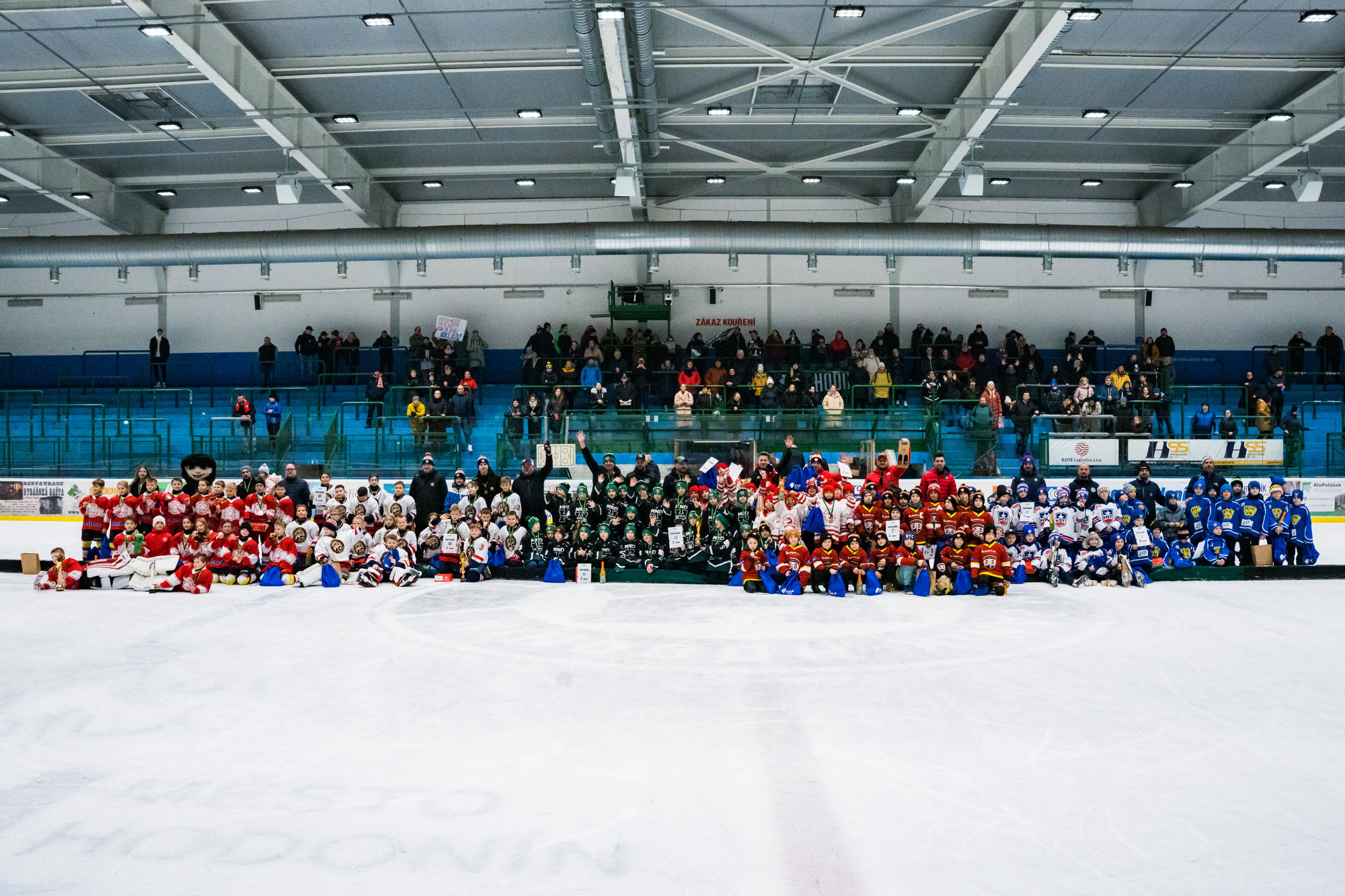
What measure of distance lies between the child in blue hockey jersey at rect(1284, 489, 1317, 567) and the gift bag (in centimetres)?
525

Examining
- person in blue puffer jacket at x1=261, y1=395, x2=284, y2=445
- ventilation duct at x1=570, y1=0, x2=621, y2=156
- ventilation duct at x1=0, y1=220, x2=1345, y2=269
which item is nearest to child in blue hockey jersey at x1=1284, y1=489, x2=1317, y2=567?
ventilation duct at x1=0, y1=220, x2=1345, y2=269

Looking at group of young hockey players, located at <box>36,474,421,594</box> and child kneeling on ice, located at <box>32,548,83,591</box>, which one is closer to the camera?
child kneeling on ice, located at <box>32,548,83,591</box>

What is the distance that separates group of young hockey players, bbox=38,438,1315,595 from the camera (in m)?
11.3

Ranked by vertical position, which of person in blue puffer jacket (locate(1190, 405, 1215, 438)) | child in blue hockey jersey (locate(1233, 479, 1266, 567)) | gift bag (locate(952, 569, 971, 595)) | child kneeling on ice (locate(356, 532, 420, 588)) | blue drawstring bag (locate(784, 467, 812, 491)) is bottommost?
gift bag (locate(952, 569, 971, 595))

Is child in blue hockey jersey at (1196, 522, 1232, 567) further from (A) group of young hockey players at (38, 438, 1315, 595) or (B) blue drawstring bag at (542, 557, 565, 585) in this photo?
(B) blue drawstring bag at (542, 557, 565, 585)

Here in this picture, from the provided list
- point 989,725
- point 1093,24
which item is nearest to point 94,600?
point 989,725

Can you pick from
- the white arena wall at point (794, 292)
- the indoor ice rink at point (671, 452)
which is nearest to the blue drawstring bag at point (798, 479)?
the indoor ice rink at point (671, 452)

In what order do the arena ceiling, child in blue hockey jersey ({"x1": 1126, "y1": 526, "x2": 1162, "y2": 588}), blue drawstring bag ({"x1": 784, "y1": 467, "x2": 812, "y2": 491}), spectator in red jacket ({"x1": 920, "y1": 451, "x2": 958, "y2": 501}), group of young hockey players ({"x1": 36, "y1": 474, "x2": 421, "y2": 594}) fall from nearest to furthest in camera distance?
group of young hockey players ({"x1": 36, "y1": 474, "x2": 421, "y2": 594}) < child in blue hockey jersey ({"x1": 1126, "y1": 526, "x2": 1162, "y2": 588}) < spectator in red jacket ({"x1": 920, "y1": 451, "x2": 958, "y2": 501}) < blue drawstring bag ({"x1": 784, "y1": 467, "x2": 812, "y2": 491}) < the arena ceiling

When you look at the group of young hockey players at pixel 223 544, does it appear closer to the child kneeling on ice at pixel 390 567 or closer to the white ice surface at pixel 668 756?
the child kneeling on ice at pixel 390 567

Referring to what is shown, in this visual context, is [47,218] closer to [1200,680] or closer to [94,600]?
[94,600]

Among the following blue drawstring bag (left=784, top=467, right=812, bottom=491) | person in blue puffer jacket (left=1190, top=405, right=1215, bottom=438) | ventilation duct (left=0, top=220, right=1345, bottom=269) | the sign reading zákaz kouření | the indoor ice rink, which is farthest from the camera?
the sign reading zákaz kouření

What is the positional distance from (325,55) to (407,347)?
400 inches

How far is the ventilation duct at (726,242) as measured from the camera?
20156 mm

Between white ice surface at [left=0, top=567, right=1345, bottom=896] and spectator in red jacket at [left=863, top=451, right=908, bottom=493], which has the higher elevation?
spectator in red jacket at [left=863, top=451, right=908, bottom=493]
